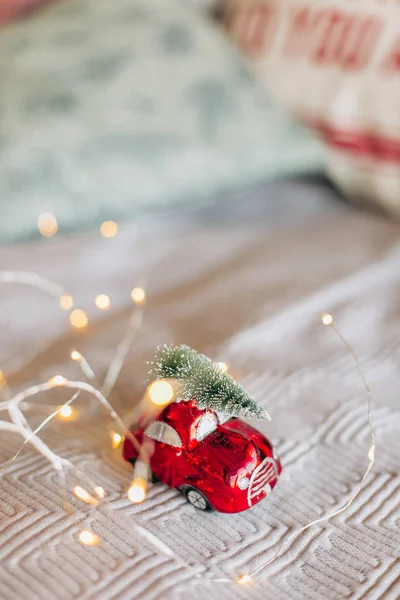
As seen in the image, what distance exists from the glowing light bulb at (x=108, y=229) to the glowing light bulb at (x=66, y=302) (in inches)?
7.4

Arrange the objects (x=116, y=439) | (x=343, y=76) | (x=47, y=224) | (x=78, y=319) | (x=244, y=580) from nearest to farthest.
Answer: (x=244, y=580)
(x=116, y=439)
(x=78, y=319)
(x=47, y=224)
(x=343, y=76)

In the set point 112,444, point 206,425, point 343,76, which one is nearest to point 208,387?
point 206,425

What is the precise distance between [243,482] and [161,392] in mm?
95

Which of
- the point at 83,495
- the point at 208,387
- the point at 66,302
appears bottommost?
the point at 66,302

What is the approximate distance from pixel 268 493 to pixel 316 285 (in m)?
0.41

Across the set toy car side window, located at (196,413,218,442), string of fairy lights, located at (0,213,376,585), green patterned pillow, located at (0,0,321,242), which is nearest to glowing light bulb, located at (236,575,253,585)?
string of fairy lights, located at (0,213,376,585)

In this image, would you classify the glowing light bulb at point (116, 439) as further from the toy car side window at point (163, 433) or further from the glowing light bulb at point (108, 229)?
the glowing light bulb at point (108, 229)

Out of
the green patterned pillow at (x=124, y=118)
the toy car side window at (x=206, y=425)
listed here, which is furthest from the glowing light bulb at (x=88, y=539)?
the green patterned pillow at (x=124, y=118)

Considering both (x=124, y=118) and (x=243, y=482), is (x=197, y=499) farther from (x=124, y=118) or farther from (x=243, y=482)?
(x=124, y=118)

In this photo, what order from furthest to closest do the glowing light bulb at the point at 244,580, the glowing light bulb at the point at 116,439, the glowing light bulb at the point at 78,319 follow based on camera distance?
the glowing light bulb at the point at 78,319 < the glowing light bulb at the point at 116,439 < the glowing light bulb at the point at 244,580

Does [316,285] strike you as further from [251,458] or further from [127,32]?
[127,32]

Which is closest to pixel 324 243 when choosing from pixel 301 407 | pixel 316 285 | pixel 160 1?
pixel 316 285

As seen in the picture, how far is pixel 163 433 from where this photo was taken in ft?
1.65

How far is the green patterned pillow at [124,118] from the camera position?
0.98 m
